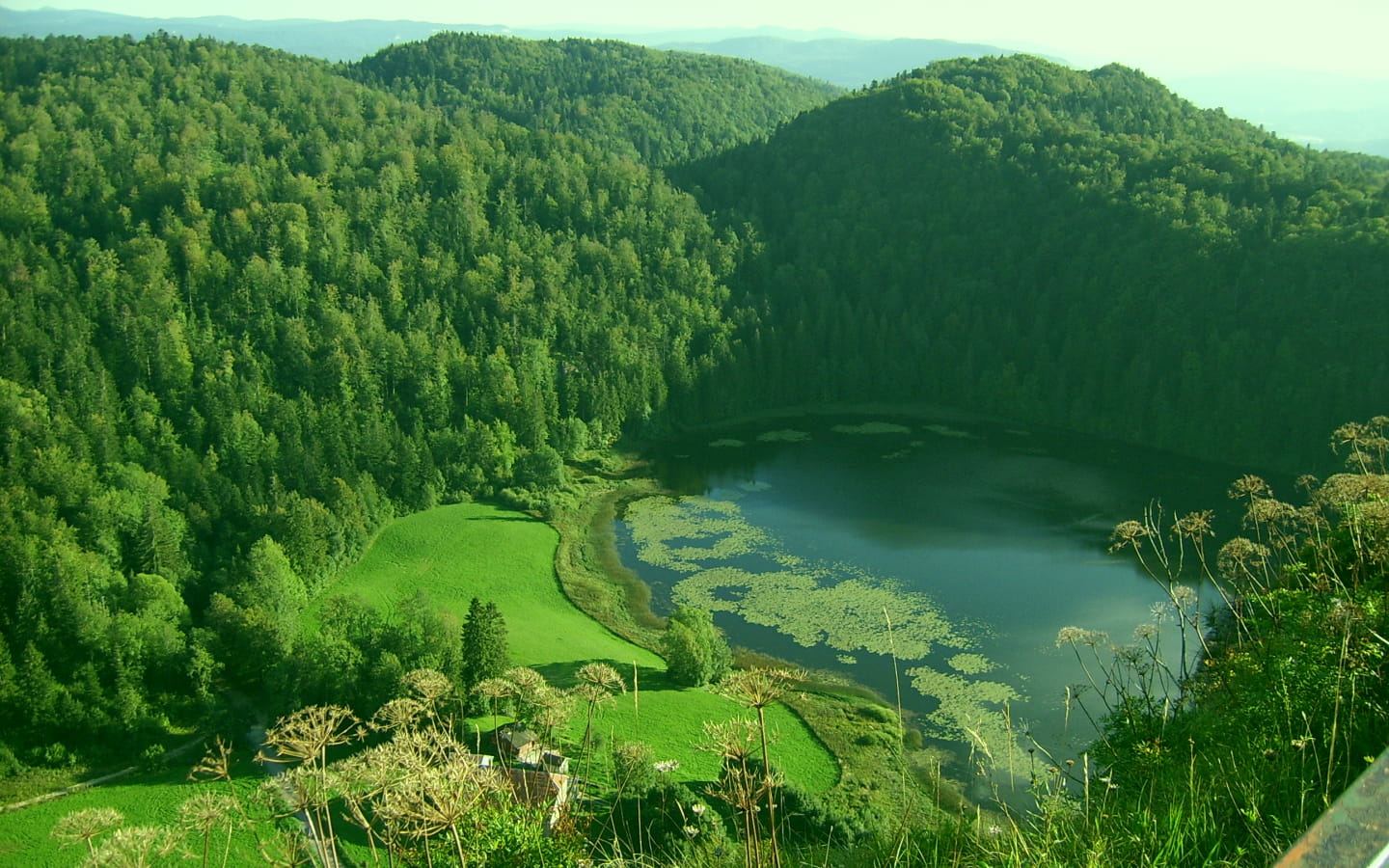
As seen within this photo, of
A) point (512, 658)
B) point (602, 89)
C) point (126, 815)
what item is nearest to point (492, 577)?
point (512, 658)

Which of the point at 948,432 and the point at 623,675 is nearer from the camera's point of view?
the point at 623,675

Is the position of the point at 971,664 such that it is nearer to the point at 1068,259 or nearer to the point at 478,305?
the point at 1068,259

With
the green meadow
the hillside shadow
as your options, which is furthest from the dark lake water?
the hillside shadow

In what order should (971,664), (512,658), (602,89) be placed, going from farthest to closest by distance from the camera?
(602,89) < (971,664) < (512,658)

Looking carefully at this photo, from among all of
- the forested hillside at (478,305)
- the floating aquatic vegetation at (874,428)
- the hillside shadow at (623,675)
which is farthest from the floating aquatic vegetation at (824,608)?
the floating aquatic vegetation at (874,428)

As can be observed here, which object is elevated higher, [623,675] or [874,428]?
[874,428]

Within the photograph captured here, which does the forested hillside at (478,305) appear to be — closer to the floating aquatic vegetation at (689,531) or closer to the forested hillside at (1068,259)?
the forested hillside at (1068,259)

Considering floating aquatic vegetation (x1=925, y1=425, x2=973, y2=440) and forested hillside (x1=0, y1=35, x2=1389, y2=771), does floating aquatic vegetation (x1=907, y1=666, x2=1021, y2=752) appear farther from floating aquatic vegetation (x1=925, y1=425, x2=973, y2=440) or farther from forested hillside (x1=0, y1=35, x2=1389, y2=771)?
floating aquatic vegetation (x1=925, y1=425, x2=973, y2=440)

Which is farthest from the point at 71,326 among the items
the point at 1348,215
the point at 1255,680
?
the point at 1348,215
